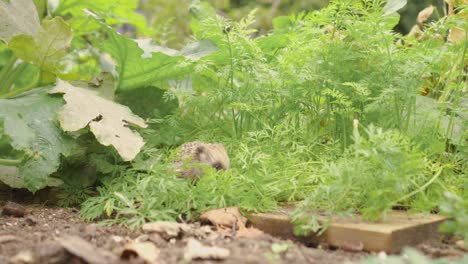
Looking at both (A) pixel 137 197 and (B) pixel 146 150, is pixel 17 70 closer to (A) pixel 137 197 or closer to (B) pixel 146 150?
(B) pixel 146 150

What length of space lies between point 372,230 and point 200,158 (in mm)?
716

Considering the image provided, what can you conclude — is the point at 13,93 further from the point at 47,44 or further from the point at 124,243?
the point at 124,243

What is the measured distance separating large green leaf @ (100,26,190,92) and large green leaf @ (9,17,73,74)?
0.70 ft

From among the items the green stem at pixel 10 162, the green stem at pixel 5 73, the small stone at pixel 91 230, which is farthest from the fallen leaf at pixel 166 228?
the green stem at pixel 5 73

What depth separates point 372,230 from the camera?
1.55m

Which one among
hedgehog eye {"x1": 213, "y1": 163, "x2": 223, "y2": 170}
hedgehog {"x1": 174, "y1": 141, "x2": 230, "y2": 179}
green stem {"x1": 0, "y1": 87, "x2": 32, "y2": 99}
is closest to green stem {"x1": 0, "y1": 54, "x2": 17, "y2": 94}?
green stem {"x1": 0, "y1": 87, "x2": 32, "y2": 99}

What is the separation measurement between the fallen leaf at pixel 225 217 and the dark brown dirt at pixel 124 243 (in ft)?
0.35

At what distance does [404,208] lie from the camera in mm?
1874

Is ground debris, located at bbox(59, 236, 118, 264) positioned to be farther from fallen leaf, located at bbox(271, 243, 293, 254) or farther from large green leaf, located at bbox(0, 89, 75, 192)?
large green leaf, located at bbox(0, 89, 75, 192)

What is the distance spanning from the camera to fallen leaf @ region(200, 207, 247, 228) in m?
1.72

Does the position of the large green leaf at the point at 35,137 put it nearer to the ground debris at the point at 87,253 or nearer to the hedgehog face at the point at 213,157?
the hedgehog face at the point at 213,157

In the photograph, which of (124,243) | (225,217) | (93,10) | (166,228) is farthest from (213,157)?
(93,10)

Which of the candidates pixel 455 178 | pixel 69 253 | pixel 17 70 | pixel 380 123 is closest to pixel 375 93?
pixel 380 123

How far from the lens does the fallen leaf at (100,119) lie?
2.01m
